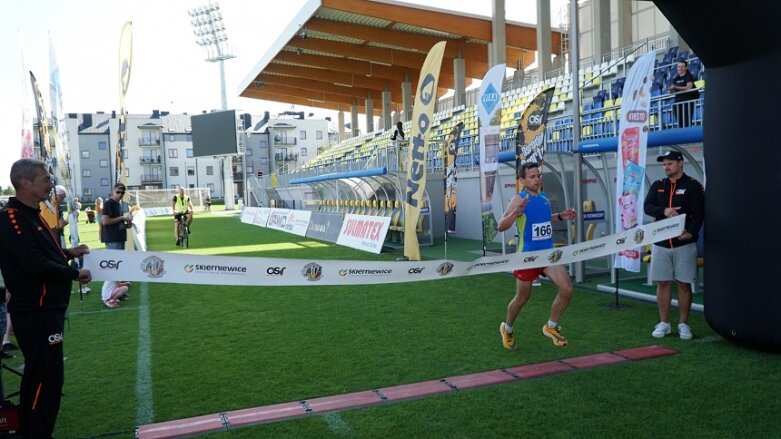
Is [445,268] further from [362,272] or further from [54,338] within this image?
[54,338]

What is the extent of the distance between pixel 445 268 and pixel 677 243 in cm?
252

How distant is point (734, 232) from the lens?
5.54m

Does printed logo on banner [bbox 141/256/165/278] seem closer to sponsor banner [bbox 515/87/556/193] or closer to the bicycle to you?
sponsor banner [bbox 515/87/556/193]

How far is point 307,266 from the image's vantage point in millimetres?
4938

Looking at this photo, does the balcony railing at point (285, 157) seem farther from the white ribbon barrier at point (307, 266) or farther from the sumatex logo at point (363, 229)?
the white ribbon barrier at point (307, 266)

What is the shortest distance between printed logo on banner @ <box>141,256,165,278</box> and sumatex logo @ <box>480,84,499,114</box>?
23.7 feet

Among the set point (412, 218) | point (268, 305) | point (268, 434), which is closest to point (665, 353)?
point (268, 434)

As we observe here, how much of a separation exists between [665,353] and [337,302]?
15.7 feet

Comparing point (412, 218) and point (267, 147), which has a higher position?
point (267, 147)

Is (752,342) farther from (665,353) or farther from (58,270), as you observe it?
(58,270)

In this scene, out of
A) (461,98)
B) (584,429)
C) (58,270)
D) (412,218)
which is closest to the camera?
(58,270)

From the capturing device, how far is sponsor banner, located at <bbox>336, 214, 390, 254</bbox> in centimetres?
1509

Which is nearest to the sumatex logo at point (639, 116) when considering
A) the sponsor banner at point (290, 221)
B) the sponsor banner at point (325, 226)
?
the sponsor banner at point (325, 226)

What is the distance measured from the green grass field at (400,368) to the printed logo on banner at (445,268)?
88 centimetres
